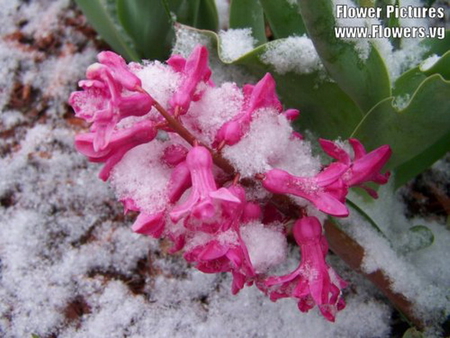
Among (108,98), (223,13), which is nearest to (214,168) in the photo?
(108,98)

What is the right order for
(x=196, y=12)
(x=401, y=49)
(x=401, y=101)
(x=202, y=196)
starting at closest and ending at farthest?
(x=202, y=196)
(x=401, y=101)
(x=401, y=49)
(x=196, y=12)

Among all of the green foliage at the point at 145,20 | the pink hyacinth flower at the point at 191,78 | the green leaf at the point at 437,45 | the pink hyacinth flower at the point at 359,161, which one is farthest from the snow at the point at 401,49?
the green foliage at the point at 145,20

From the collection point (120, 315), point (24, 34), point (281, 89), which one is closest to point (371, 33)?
point (281, 89)

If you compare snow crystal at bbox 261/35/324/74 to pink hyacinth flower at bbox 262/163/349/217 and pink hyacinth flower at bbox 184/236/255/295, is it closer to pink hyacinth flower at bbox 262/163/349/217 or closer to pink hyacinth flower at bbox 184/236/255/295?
pink hyacinth flower at bbox 262/163/349/217

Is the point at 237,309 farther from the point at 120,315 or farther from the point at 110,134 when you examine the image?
the point at 110,134

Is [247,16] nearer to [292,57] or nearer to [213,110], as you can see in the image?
[292,57]

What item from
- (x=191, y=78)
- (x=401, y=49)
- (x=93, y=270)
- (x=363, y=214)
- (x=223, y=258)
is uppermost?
(x=191, y=78)

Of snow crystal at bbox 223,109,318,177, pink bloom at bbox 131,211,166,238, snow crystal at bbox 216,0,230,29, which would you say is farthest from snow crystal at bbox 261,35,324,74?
snow crystal at bbox 216,0,230,29

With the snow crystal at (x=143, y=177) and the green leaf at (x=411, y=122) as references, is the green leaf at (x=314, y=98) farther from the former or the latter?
the snow crystal at (x=143, y=177)
